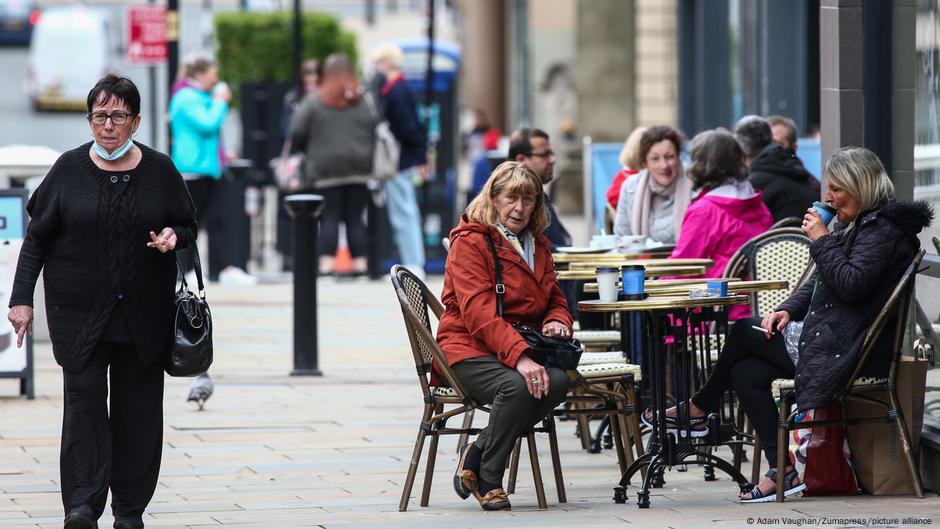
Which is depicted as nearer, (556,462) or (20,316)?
(20,316)

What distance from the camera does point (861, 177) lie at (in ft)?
22.6

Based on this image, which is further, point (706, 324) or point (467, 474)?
point (706, 324)

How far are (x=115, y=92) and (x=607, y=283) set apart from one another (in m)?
2.05

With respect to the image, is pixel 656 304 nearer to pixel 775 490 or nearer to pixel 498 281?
pixel 498 281

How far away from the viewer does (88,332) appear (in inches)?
257

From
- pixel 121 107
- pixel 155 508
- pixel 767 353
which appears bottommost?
pixel 155 508

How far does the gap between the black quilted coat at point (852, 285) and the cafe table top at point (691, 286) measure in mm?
397

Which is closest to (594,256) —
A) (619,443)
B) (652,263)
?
(652,263)

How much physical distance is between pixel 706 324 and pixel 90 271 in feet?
8.83

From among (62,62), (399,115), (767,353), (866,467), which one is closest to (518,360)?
(767,353)

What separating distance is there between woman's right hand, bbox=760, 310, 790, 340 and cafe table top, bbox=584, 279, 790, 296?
0.14 metres

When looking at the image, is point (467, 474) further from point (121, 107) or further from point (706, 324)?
point (121, 107)

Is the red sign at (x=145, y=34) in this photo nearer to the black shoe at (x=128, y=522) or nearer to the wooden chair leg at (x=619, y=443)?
the wooden chair leg at (x=619, y=443)

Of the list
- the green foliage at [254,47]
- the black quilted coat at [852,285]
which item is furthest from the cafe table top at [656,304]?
the green foliage at [254,47]
